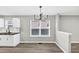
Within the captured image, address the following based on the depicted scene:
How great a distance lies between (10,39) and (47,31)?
383 cm

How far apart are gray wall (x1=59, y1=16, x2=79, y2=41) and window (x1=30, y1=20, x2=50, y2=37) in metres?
1.11

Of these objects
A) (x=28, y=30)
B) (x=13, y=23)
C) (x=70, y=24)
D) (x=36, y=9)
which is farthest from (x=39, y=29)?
(x=36, y=9)

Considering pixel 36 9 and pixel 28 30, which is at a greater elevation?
pixel 36 9

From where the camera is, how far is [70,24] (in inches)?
391

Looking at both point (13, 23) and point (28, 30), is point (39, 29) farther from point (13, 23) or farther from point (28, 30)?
point (13, 23)

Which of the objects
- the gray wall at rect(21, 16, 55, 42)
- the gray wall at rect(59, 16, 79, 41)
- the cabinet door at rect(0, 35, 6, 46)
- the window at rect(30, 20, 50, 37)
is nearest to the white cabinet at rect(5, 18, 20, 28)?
the gray wall at rect(21, 16, 55, 42)

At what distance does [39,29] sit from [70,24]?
2606mm

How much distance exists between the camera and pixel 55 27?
9719 mm

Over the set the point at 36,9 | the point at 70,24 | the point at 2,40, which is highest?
the point at 36,9

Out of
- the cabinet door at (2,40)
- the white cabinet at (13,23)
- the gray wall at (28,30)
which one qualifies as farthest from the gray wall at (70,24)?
the cabinet door at (2,40)

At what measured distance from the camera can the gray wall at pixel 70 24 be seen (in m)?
9.85

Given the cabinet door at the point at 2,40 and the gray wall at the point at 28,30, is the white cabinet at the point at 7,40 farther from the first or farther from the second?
the gray wall at the point at 28,30

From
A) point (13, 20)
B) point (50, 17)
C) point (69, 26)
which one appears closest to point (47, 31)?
point (50, 17)

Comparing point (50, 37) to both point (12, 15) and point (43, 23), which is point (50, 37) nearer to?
point (43, 23)
